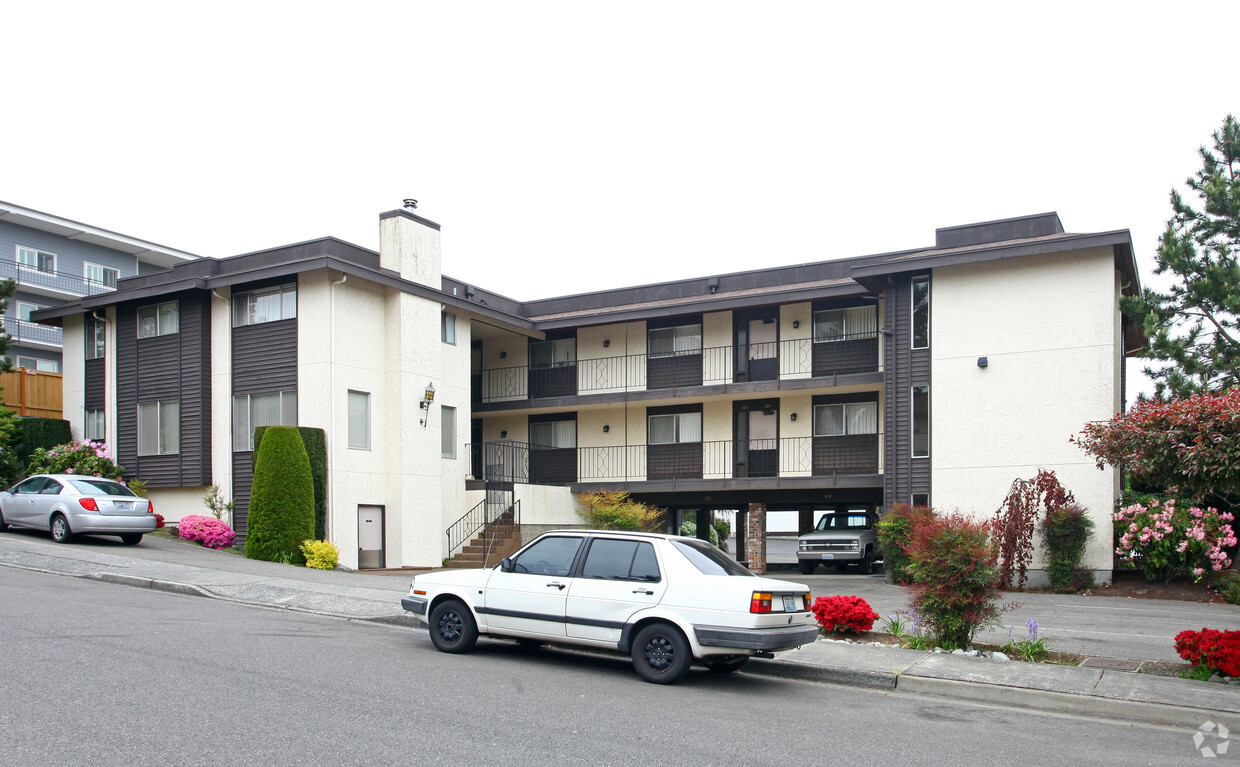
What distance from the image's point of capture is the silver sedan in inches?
763

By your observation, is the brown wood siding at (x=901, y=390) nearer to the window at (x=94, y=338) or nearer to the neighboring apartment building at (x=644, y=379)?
the neighboring apartment building at (x=644, y=379)

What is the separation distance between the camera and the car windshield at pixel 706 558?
10.2m

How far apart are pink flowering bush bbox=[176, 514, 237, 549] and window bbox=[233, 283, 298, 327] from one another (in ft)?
15.1

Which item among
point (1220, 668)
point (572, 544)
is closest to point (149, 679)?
point (572, 544)

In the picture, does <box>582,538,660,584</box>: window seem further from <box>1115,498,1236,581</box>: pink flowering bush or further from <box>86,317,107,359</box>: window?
<box>86,317,107,359</box>: window

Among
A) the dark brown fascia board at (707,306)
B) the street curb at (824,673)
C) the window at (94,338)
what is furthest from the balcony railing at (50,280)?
the street curb at (824,673)

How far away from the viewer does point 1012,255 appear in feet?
70.6

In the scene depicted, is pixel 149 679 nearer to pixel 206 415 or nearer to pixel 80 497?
pixel 80 497

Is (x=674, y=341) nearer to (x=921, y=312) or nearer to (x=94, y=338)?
(x=921, y=312)

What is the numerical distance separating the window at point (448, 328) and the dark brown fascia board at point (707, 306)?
12.3ft

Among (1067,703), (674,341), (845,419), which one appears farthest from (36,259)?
(1067,703)

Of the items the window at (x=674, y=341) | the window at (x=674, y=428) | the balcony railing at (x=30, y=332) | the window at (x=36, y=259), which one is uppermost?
the window at (x=36, y=259)

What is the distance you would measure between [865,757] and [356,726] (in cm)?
366

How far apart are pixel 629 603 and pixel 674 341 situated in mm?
19233
